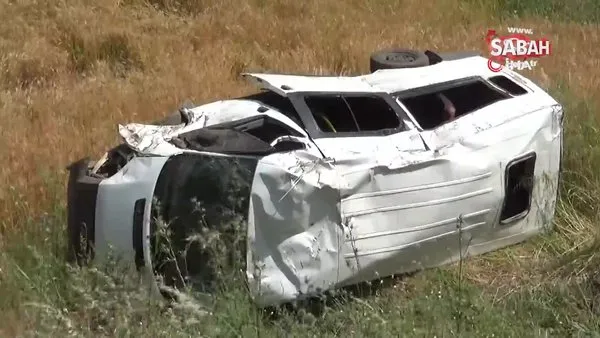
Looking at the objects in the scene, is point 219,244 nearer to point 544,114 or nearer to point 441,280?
point 441,280

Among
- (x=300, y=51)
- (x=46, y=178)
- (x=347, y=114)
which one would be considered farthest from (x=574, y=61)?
(x=46, y=178)

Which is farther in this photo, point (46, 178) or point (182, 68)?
point (182, 68)

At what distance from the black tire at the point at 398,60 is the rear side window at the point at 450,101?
363 millimetres

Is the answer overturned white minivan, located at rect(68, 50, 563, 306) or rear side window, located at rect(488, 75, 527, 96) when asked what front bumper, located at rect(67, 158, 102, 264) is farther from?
rear side window, located at rect(488, 75, 527, 96)

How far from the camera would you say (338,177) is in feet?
16.6

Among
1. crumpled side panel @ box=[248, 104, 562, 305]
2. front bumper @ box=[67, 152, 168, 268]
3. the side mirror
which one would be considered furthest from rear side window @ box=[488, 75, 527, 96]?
front bumper @ box=[67, 152, 168, 268]

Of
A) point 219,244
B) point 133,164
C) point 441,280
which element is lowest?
point 441,280

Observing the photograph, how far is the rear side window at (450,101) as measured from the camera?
19.9 ft

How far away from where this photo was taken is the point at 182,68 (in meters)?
8.68

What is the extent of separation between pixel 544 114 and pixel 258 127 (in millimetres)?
1970

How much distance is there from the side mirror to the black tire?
4.81 feet

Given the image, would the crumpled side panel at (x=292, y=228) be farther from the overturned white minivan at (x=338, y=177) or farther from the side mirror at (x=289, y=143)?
the side mirror at (x=289, y=143)

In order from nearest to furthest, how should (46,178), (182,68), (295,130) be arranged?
(295,130)
(46,178)
(182,68)

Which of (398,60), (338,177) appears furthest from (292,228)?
(398,60)
